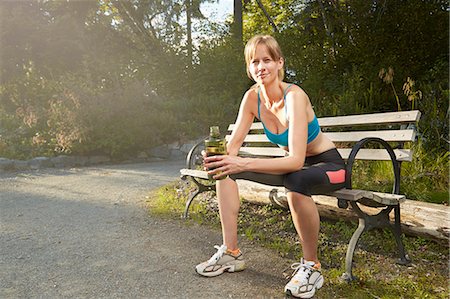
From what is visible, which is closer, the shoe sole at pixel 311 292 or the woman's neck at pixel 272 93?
the shoe sole at pixel 311 292

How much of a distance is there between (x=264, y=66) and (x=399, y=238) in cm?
151

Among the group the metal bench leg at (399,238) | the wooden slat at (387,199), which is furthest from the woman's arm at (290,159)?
the metal bench leg at (399,238)

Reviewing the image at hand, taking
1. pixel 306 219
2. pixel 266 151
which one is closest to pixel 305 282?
pixel 306 219

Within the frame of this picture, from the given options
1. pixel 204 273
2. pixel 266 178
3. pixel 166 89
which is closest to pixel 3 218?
pixel 204 273

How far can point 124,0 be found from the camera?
58.1 feet

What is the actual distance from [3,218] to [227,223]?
2.82 meters

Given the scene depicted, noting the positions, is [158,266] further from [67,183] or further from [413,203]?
[67,183]

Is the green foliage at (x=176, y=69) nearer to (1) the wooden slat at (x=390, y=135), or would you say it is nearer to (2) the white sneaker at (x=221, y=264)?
(1) the wooden slat at (x=390, y=135)

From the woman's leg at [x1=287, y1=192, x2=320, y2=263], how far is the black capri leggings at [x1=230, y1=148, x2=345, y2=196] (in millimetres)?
43

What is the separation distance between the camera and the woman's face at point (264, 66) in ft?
8.52

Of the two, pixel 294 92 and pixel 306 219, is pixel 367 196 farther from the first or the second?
pixel 294 92

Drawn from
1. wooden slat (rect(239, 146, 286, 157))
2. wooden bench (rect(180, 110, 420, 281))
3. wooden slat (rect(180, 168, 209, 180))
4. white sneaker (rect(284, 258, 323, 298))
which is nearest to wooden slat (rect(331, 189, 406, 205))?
wooden bench (rect(180, 110, 420, 281))

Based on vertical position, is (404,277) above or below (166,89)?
below

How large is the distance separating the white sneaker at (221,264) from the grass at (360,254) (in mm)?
465
